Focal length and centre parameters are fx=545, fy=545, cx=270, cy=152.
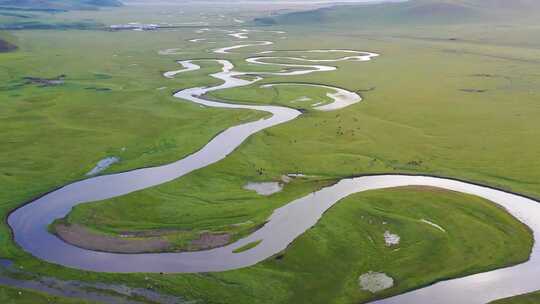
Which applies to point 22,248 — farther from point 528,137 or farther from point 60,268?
point 528,137

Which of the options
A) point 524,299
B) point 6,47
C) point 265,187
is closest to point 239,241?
point 265,187

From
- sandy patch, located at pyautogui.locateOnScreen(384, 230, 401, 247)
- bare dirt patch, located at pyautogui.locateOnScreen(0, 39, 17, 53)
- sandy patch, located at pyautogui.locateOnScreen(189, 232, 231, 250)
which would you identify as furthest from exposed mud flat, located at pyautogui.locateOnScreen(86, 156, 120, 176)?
bare dirt patch, located at pyautogui.locateOnScreen(0, 39, 17, 53)

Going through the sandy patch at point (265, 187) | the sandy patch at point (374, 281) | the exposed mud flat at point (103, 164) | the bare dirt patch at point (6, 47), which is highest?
the bare dirt patch at point (6, 47)

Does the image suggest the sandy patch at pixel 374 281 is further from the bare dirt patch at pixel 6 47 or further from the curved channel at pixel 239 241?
the bare dirt patch at pixel 6 47

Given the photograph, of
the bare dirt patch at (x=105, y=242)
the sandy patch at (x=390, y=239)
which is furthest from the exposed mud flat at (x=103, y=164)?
the sandy patch at (x=390, y=239)

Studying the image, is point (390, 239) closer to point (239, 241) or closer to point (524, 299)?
point (524, 299)

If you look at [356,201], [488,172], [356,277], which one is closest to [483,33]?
[488,172]

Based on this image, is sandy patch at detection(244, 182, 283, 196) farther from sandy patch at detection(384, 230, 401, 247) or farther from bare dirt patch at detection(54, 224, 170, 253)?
bare dirt patch at detection(54, 224, 170, 253)
